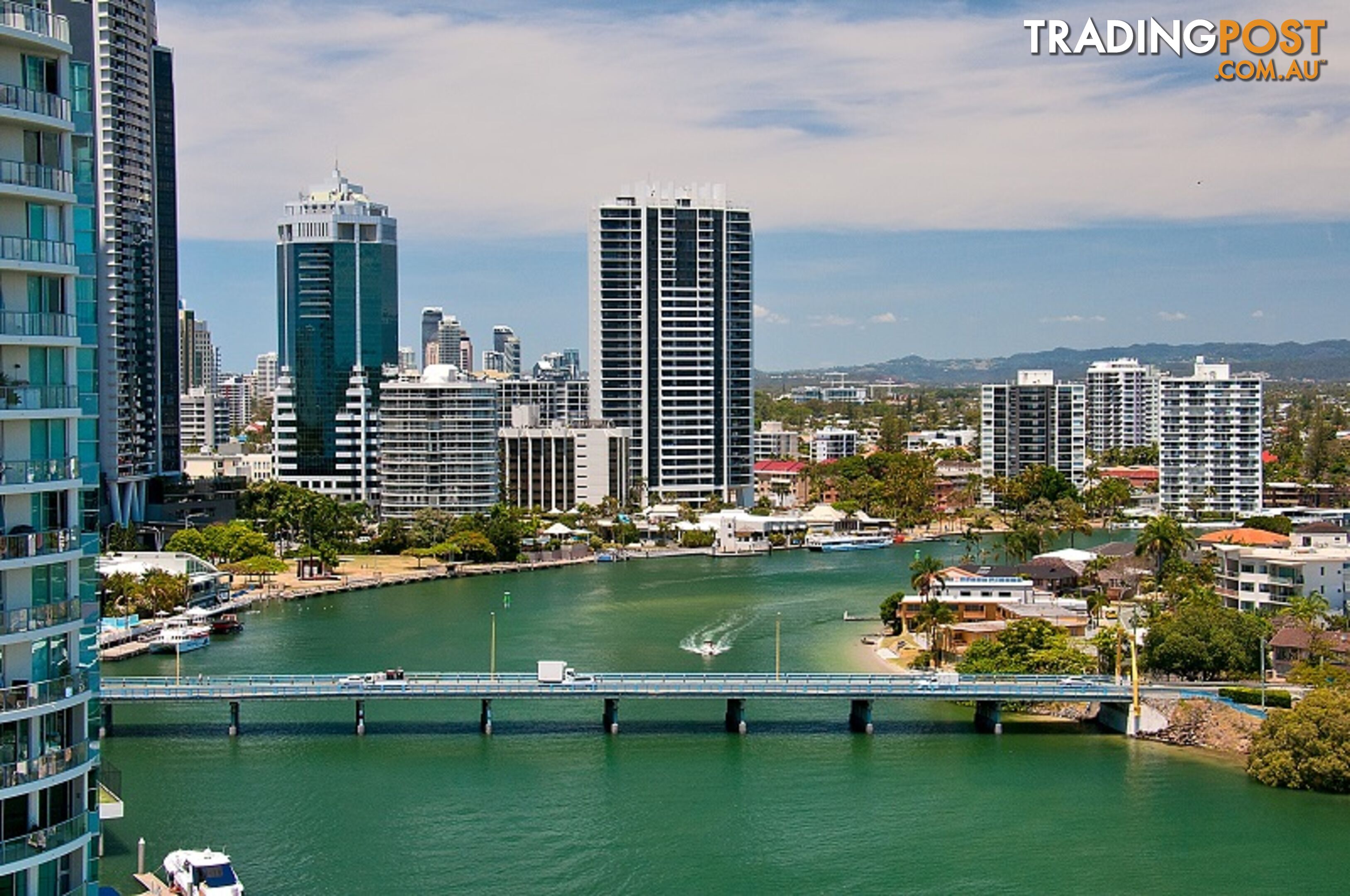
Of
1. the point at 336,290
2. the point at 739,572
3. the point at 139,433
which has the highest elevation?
the point at 336,290

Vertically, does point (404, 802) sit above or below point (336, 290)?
below

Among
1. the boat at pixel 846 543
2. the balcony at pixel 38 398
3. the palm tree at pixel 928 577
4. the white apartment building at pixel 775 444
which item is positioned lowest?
the boat at pixel 846 543

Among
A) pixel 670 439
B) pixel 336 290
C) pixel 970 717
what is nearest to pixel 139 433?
pixel 336 290

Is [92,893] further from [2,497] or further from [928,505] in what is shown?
[928,505]

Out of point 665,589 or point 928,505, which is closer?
point 665,589

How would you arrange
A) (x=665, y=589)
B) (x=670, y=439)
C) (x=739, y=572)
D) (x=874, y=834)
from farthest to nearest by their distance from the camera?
(x=670, y=439) → (x=739, y=572) → (x=665, y=589) → (x=874, y=834)

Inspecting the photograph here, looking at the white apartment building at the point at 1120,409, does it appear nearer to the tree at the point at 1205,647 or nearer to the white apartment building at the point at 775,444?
the white apartment building at the point at 775,444

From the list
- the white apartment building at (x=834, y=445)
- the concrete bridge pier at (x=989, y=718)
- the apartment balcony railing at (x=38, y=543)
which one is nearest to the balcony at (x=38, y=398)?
the apartment balcony railing at (x=38, y=543)
